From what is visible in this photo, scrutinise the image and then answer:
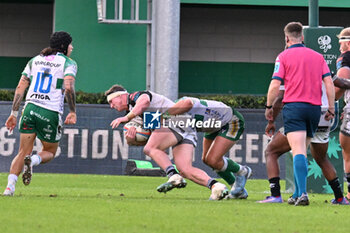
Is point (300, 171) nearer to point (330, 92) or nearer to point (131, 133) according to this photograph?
point (330, 92)

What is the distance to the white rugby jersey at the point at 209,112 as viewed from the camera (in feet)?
36.7

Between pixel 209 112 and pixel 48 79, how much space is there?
196cm

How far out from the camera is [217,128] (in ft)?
37.5

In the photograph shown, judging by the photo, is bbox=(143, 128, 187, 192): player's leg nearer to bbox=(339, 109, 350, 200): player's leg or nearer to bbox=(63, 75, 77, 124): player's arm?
bbox=(63, 75, 77, 124): player's arm

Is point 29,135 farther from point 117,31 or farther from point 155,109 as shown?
point 117,31

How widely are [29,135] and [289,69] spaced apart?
316cm

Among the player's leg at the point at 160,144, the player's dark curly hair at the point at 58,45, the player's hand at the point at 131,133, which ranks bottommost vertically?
the player's leg at the point at 160,144

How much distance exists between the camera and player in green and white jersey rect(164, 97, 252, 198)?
36.6 ft

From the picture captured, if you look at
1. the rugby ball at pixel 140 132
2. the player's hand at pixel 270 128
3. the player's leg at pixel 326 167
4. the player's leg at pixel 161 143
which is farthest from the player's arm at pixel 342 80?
Result: the rugby ball at pixel 140 132

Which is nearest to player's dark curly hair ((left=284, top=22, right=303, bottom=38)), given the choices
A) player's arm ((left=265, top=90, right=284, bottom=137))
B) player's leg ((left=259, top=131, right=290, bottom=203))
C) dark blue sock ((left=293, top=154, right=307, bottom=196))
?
player's arm ((left=265, top=90, right=284, bottom=137))

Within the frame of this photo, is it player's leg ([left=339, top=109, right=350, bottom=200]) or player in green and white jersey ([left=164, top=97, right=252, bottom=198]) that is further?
player's leg ([left=339, top=109, right=350, bottom=200])

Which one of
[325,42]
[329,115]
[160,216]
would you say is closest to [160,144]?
[329,115]

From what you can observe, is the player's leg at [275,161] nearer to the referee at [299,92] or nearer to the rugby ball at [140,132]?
the referee at [299,92]

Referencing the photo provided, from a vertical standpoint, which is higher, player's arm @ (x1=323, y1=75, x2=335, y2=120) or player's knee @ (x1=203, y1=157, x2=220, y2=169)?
player's arm @ (x1=323, y1=75, x2=335, y2=120)
